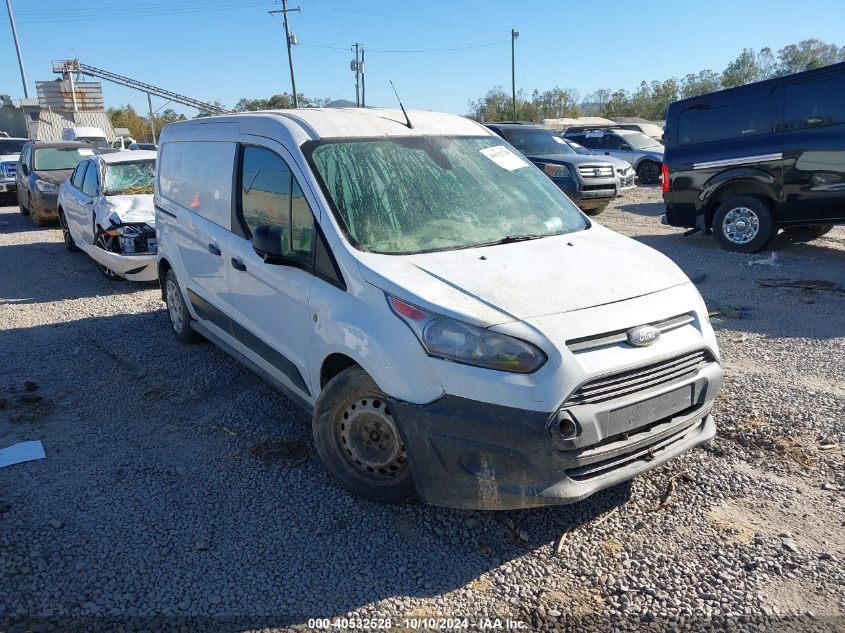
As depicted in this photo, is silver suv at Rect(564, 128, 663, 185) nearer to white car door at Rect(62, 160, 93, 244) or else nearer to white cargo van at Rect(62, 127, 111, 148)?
white car door at Rect(62, 160, 93, 244)

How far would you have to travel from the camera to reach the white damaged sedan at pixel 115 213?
27.0 feet

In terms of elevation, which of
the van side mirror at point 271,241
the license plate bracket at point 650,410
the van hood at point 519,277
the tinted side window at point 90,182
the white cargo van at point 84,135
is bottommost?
the license plate bracket at point 650,410

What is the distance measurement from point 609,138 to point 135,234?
53.5 ft

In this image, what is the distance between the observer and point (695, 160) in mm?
9680

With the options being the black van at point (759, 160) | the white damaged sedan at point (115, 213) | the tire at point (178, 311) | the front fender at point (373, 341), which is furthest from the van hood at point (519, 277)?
the black van at point (759, 160)

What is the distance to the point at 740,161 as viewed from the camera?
30.0 feet

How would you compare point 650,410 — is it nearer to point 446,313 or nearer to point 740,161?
point 446,313

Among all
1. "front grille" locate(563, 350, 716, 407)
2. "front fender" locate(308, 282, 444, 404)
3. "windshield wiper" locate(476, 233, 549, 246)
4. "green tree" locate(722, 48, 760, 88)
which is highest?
"green tree" locate(722, 48, 760, 88)

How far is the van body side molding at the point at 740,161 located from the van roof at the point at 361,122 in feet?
19.4

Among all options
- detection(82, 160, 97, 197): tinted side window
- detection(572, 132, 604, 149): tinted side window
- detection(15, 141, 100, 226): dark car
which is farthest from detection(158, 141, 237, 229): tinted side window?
detection(572, 132, 604, 149): tinted side window

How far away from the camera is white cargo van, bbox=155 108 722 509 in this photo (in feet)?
9.27

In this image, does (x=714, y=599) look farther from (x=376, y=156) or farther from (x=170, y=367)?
(x=170, y=367)

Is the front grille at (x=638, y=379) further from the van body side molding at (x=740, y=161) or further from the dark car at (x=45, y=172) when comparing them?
the dark car at (x=45, y=172)

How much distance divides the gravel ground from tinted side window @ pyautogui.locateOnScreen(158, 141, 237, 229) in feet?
4.59
